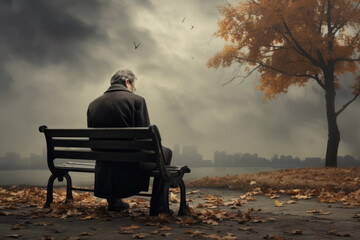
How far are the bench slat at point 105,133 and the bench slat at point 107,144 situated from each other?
85 millimetres

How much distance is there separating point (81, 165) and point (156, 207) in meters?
1.65

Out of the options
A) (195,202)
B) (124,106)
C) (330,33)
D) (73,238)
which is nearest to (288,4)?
(330,33)

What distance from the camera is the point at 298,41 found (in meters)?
14.7

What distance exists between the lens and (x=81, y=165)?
5.82 metres

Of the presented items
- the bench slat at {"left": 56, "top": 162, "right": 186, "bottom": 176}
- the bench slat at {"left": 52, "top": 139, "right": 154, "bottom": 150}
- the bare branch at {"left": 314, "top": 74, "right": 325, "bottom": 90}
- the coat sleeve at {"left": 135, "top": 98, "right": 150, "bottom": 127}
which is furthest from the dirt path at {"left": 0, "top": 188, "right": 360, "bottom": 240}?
the bare branch at {"left": 314, "top": 74, "right": 325, "bottom": 90}

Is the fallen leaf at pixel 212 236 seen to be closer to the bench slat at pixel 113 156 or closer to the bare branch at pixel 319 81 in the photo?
the bench slat at pixel 113 156

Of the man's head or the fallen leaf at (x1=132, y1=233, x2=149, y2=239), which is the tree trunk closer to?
A: the man's head

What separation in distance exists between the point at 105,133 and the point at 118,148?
0.89 feet

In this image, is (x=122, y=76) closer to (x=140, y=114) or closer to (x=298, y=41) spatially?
(x=140, y=114)

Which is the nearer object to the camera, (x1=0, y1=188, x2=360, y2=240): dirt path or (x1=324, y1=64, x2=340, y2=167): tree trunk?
(x1=0, y1=188, x2=360, y2=240): dirt path

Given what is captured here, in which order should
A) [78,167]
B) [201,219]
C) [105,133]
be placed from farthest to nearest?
[78,167] < [105,133] < [201,219]

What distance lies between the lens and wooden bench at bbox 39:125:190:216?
4574 mm

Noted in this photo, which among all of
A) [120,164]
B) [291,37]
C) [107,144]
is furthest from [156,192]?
[291,37]

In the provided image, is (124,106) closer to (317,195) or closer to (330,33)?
(317,195)
